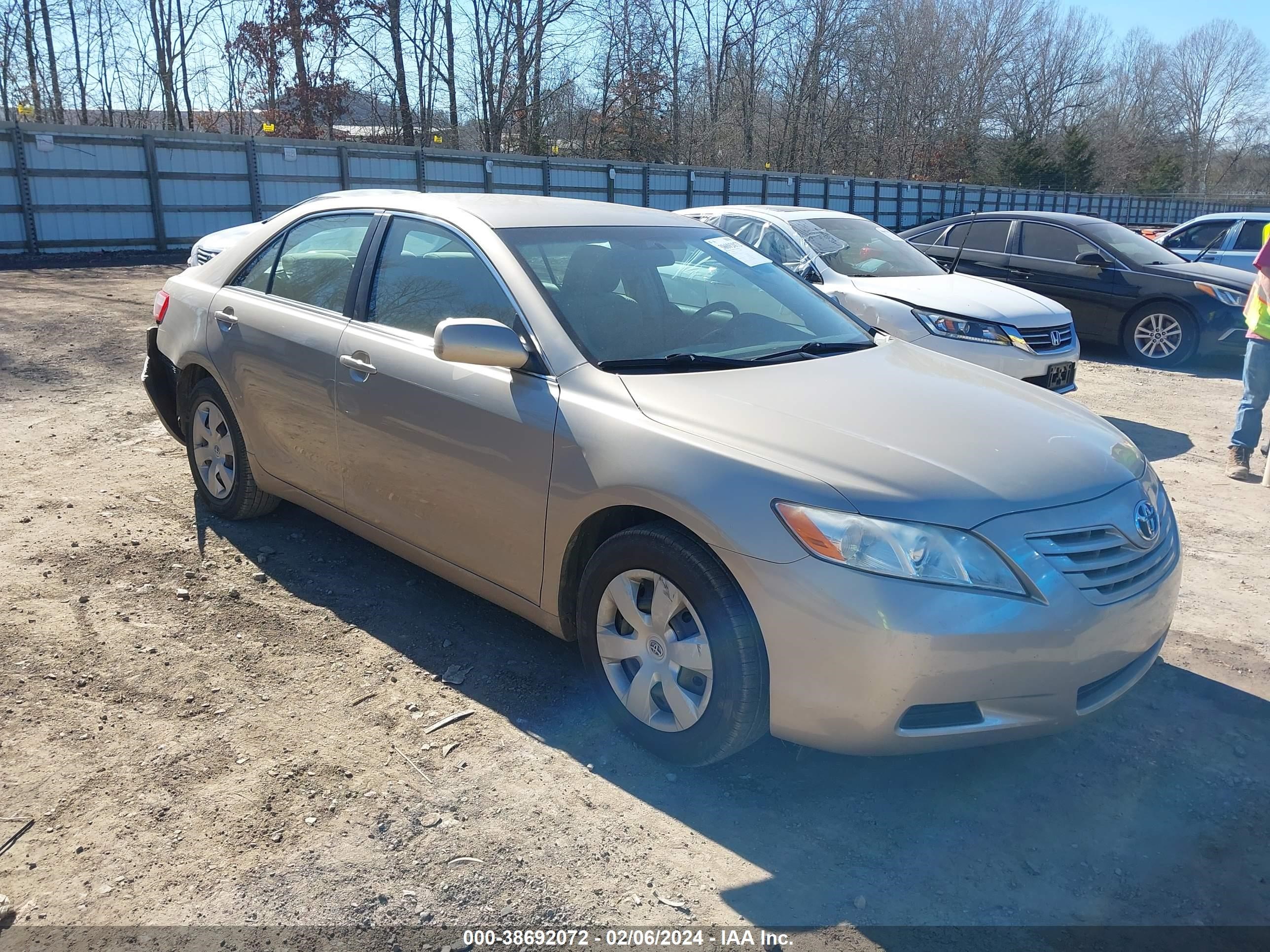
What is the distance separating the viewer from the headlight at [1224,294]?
33.6 feet

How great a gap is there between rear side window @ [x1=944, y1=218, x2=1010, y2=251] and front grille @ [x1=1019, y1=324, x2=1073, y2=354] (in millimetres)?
4351

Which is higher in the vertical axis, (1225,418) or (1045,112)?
(1045,112)

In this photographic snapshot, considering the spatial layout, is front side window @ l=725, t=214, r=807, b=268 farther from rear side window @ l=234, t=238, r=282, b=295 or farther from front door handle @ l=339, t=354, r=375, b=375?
Answer: front door handle @ l=339, t=354, r=375, b=375

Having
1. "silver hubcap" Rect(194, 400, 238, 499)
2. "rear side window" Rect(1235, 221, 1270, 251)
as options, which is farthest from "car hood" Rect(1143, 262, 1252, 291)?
"silver hubcap" Rect(194, 400, 238, 499)

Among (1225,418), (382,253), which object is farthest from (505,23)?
(382,253)

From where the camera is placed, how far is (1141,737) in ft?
10.9

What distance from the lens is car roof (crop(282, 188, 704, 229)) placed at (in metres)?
3.83

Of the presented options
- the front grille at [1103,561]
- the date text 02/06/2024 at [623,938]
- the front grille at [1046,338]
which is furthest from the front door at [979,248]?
the date text 02/06/2024 at [623,938]

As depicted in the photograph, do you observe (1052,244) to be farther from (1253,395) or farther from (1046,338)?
(1253,395)

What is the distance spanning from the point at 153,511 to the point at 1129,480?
15.2 feet

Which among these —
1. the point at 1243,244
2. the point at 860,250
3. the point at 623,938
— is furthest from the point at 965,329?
the point at 1243,244

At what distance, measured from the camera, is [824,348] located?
378cm

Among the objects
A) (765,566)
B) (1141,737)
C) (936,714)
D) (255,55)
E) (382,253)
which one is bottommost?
(1141,737)

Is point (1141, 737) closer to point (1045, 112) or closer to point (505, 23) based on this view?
point (505, 23)
